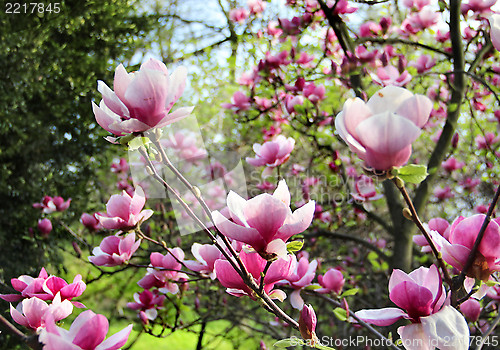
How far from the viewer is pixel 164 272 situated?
1.18m

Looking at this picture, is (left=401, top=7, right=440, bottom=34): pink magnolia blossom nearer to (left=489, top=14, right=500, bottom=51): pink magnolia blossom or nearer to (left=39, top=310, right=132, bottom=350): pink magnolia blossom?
(left=489, top=14, right=500, bottom=51): pink magnolia blossom

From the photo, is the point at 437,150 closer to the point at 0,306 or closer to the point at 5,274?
the point at 0,306

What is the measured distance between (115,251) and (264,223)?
25.0 inches

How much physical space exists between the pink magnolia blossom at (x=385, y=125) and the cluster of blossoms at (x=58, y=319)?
40cm

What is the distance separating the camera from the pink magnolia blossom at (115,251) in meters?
1.04

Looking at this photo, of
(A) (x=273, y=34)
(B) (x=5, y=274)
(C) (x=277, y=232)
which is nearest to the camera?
(C) (x=277, y=232)

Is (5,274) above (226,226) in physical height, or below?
above

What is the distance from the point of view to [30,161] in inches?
126

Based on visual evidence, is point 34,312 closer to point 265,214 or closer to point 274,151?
point 265,214

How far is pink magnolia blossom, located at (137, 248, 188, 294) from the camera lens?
115 centimetres

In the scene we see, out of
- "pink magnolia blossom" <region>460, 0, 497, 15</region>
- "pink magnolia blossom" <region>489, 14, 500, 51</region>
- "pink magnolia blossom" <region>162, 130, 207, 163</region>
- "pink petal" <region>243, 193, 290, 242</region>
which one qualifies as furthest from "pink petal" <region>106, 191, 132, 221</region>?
"pink magnolia blossom" <region>460, 0, 497, 15</region>

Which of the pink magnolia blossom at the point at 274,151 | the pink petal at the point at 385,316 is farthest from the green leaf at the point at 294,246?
the pink magnolia blossom at the point at 274,151

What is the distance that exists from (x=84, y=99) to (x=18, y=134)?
1.89 feet

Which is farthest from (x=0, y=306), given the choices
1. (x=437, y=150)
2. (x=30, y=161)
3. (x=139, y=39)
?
(x=139, y=39)
